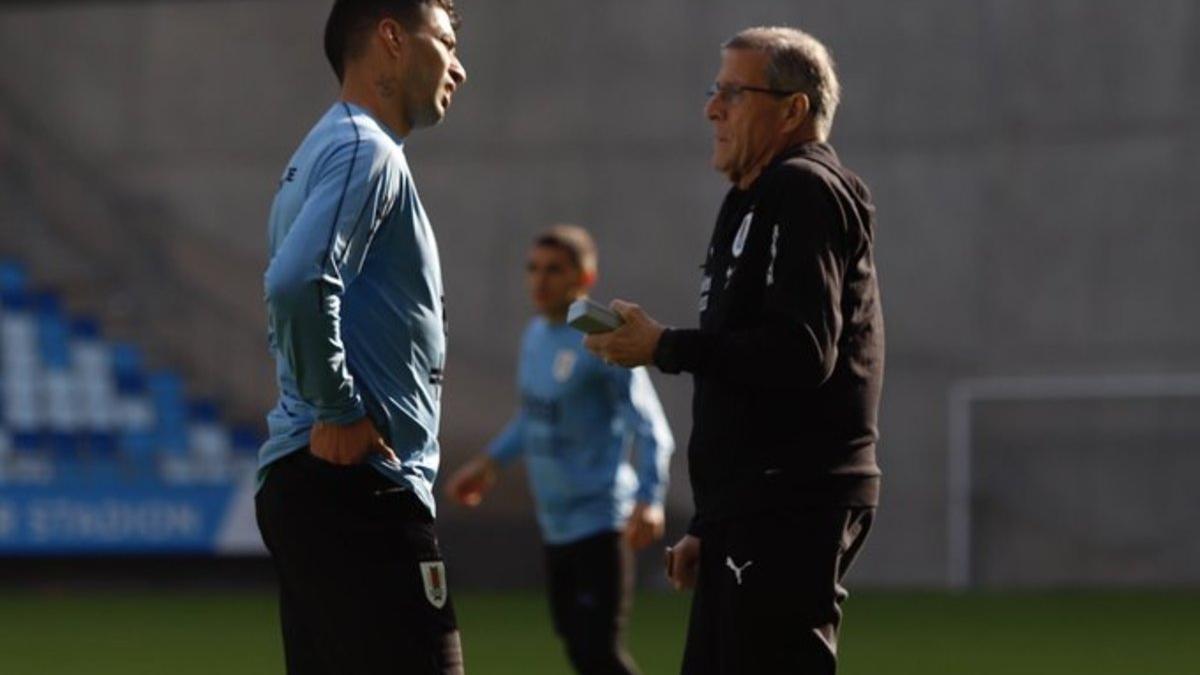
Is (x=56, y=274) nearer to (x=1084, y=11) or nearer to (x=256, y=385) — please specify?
(x=256, y=385)

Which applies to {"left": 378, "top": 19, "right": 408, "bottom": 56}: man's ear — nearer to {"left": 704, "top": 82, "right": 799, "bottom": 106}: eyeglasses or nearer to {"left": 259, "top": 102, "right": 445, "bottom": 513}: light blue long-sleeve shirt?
{"left": 259, "top": 102, "right": 445, "bottom": 513}: light blue long-sleeve shirt

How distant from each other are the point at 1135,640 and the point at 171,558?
25.4ft

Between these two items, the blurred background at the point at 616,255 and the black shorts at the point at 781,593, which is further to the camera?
the blurred background at the point at 616,255

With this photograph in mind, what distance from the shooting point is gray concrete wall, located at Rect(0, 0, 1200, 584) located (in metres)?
15.1

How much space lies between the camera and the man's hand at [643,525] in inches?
279

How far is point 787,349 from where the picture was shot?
13.1ft

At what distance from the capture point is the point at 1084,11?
15141 millimetres

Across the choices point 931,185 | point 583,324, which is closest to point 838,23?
point 931,185

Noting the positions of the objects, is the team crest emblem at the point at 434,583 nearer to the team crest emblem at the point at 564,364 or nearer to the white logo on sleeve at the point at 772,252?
the white logo on sleeve at the point at 772,252

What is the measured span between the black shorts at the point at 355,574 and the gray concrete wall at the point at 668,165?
443 inches

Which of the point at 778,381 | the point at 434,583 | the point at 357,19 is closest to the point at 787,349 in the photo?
the point at 778,381

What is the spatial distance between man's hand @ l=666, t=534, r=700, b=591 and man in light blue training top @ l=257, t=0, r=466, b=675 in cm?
59

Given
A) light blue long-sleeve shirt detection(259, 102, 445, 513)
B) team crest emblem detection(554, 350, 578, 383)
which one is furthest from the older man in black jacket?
team crest emblem detection(554, 350, 578, 383)

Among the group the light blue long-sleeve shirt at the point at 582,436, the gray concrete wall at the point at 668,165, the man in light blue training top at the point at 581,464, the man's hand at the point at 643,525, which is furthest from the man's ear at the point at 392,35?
the gray concrete wall at the point at 668,165
